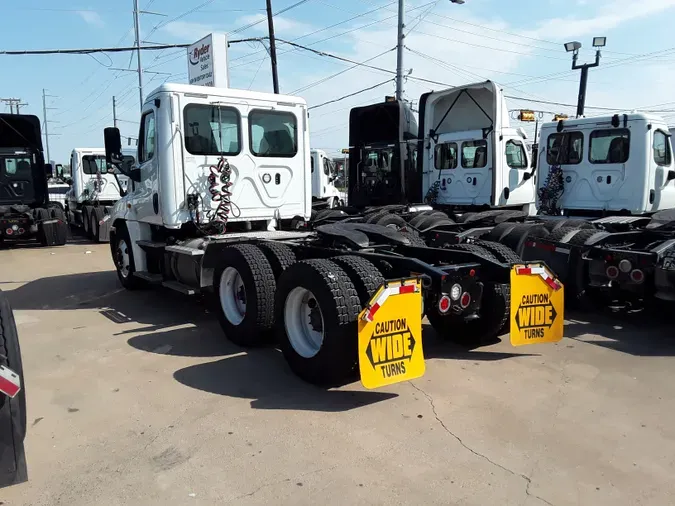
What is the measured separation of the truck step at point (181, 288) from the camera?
6.61 metres

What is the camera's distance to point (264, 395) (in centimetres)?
448

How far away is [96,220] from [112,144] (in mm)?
10201

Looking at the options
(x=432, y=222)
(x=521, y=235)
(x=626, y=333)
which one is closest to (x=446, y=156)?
(x=432, y=222)

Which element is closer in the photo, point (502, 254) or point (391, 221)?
point (502, 254)

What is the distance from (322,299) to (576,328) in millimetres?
3637

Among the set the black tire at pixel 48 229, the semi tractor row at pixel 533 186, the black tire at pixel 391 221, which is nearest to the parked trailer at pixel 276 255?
the semi tractor row at pixel 533 186

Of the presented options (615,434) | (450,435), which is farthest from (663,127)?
(450,435)

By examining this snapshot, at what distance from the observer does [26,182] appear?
1531 centimetres

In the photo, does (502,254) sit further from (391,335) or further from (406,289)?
(391,335)

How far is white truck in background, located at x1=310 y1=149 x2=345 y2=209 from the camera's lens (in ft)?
72.0

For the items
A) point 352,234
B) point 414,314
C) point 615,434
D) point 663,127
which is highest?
point 663,127

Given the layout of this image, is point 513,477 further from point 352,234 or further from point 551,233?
point 551,233

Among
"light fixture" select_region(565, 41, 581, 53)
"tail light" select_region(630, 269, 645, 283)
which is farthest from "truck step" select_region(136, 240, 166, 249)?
"light fixture" select_region(565, 41, 581, 53)

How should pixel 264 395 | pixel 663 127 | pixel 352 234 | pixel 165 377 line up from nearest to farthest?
pixel 264 395, pixel 165 377, pixel 352 234, pixel 663 127
